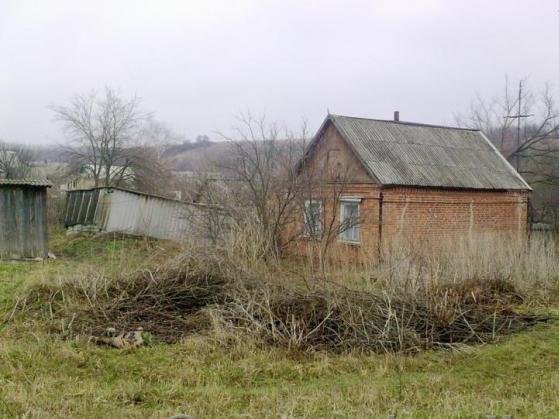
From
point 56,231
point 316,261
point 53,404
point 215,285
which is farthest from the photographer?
point 56,231

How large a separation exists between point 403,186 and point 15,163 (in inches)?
1401

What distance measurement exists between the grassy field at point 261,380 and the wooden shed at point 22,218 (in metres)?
7.84

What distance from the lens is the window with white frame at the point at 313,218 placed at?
13203mm

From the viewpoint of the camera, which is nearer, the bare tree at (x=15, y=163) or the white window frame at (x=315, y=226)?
the white window frame at (x=315, y=226)

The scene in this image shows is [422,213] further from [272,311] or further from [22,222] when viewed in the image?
[22,222]

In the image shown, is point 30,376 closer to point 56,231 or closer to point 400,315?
point 400,315

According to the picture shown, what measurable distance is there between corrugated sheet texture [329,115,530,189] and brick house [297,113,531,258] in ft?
0.12

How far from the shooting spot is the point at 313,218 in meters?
13.3

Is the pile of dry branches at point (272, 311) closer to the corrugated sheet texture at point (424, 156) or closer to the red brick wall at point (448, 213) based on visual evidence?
the red brick wall at point (448, 213)

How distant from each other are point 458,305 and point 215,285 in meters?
3.60

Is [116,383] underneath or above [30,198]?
underneath

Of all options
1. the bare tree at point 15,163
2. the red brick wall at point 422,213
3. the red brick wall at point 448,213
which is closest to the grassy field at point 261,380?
the red brick wall at point 422,213

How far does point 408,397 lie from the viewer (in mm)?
5070

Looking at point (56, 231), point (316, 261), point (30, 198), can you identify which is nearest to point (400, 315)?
point (316, 261)
